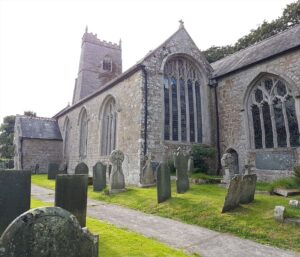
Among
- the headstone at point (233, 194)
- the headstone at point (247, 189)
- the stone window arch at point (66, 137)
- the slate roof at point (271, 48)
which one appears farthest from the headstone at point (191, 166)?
the stone window arch at point (66, 137)

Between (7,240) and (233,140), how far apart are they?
45.0 ft

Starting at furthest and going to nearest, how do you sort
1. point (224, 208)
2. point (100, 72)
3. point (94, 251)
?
1. point (100, 72)
2. point (224, 208)
3. point (94, 251)

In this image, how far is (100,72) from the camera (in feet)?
108

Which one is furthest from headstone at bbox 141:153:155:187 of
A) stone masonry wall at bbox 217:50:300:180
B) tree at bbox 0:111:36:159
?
tree at bbox 0:111:36:159

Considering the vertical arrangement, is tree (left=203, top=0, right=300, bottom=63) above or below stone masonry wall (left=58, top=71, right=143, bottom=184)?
above

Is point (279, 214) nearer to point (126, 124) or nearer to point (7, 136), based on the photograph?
point (126, 124)

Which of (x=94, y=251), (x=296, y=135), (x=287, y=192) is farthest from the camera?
(x=296, y=135)

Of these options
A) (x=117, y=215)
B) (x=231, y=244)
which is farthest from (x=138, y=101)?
(x=231, y=244)

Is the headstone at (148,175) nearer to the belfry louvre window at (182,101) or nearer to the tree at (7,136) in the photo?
the belfry louvre window at (182,101)

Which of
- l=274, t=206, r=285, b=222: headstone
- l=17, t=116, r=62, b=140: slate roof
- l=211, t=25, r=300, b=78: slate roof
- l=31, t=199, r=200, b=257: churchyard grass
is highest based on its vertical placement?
A: l=211, t=25, r=300, b=78: slate roof

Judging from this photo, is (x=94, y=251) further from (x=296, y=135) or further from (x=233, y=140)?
(x=233, y=140)

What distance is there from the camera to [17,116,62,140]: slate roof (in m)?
25.5

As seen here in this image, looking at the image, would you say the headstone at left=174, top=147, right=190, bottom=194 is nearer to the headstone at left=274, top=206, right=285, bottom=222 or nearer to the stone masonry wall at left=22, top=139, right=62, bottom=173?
the headstone at left=274, top=206, right=285, bottom=222

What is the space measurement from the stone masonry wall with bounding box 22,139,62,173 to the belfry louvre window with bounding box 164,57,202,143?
15.2 metres
